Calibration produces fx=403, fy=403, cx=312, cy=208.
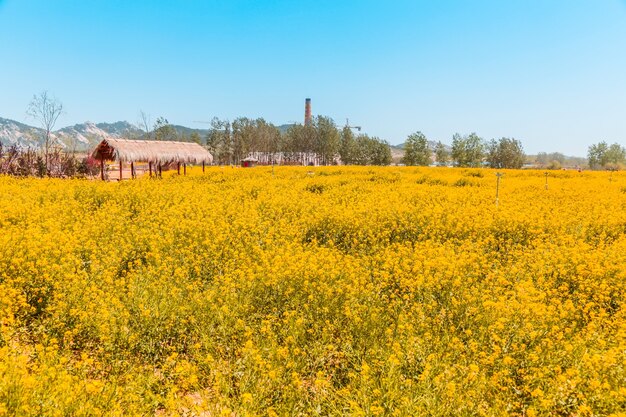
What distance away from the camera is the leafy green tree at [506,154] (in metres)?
84.5

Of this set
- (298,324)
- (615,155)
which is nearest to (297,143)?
(615,155)

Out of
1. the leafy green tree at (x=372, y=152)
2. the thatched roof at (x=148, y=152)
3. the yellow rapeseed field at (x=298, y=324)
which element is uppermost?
the leafy green tree at (x=372, y=152)

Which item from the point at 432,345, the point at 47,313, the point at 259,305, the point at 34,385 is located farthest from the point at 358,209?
the point at 34,385

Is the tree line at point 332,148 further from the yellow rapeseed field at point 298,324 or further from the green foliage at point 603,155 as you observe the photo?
the yellow rapeseed field at point 298,324

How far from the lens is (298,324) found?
208 inches

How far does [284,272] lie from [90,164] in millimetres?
31918

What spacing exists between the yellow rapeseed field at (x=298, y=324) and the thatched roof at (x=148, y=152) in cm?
1810

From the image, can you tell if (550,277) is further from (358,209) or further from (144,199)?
(144,199)

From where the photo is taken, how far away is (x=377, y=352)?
4.94m

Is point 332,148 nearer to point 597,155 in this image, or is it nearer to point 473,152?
point 473,152

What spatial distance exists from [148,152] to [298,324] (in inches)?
1118

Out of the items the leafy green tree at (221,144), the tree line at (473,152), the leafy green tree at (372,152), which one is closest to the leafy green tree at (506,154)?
the tree line at (473,152)

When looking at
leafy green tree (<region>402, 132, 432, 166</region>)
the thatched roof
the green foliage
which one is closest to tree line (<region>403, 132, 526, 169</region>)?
leafy green tree (<region>402, 132, 432, 166</region>)

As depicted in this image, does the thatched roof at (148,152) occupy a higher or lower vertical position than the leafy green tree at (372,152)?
lower
